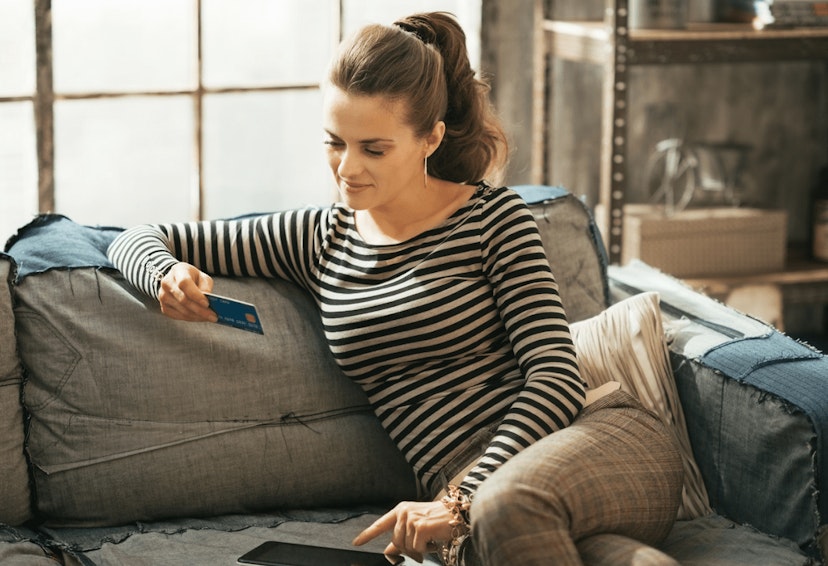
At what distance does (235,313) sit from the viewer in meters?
1.69

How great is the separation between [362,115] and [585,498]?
0.63 meters

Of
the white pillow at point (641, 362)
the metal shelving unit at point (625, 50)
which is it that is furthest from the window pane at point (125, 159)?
the white pillow at point (641, 362)

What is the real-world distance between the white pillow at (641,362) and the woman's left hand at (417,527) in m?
0.48

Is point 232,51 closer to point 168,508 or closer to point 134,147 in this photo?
point 134,147

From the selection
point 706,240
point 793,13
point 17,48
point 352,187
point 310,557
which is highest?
point 793,13

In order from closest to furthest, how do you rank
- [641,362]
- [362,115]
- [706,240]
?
1. [362,115]
2. [641,362]
3. [706,240]

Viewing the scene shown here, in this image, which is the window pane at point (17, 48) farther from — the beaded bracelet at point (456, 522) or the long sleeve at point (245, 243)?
the beaded bracelet at point (456, 522)

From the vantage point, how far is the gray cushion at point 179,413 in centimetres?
175

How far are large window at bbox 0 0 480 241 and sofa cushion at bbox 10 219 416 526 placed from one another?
884 mm

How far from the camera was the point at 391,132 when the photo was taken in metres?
1.67

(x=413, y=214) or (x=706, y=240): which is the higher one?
(x=413, y=214)

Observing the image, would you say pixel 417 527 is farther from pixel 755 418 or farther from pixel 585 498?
pixel 755 418

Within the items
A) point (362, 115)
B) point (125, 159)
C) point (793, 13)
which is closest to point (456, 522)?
point (362, 115)

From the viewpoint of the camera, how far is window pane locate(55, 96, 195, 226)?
2768 millimetres
